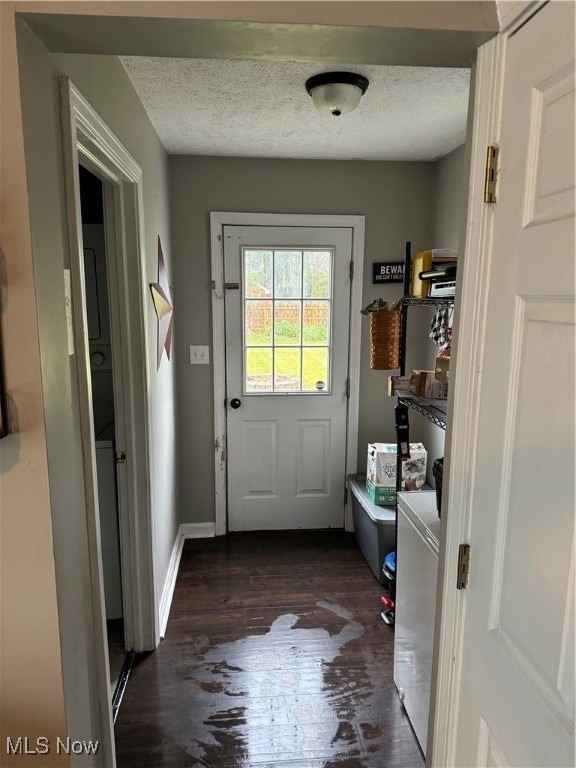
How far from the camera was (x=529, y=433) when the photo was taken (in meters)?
0.77

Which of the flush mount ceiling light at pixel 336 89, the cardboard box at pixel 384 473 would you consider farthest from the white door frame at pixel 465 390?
the cardboard box at pixel 384 473

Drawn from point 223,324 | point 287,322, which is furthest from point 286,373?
point 223,324

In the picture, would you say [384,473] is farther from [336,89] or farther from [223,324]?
[336,89]

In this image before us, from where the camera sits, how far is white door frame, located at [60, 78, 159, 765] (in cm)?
118

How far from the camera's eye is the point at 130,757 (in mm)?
1678

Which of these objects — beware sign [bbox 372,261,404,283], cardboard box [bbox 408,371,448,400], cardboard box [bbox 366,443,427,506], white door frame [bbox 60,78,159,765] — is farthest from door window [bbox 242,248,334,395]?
cardboard box [bbox 408,371,448,400]

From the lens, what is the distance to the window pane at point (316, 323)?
3.03 meters

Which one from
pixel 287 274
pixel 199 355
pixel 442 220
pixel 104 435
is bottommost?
pixel 104 435

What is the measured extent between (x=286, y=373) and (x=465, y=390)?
2180 millimetres

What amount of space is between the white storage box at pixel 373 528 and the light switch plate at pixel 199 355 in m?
1.24

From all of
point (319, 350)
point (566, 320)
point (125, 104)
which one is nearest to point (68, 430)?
point (566, 320)

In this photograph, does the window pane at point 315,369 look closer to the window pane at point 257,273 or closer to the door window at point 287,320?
the door window at point 287,320

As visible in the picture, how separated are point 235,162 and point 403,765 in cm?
298

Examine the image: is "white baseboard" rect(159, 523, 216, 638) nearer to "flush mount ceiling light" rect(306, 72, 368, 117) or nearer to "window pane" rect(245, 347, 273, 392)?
"window pane" rect(245, 347, 273, 392)
